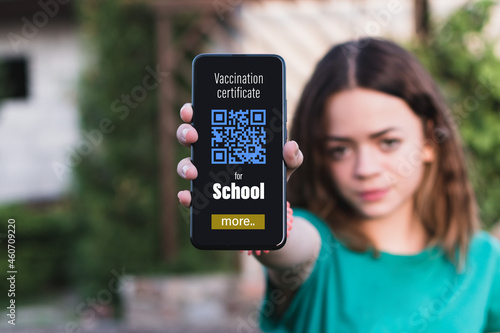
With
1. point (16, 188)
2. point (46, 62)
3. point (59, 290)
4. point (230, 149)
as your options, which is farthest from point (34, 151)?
point (230, 149)

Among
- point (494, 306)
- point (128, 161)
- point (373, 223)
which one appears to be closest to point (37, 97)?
point (128, 161)

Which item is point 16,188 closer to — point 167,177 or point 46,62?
point 46,62

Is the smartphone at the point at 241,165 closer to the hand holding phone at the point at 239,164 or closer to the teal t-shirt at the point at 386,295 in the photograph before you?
the hand holding phone at the point at 239,164

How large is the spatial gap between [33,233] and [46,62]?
2105 mm

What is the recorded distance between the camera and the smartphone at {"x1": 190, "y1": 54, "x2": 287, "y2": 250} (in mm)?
1025

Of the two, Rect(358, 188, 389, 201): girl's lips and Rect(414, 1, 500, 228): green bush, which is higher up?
Rect(414, 1, 500, 228): green bush

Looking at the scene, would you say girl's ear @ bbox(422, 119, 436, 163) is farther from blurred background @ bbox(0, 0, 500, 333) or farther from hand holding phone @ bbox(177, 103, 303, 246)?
blurred background @ bbox(0, 0, 500, 333)

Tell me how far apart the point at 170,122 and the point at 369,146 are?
325 centimetres

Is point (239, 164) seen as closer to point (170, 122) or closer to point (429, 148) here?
point (429, 148)

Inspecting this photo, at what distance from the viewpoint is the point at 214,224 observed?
1.03 metres

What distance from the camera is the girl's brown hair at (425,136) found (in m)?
1.57

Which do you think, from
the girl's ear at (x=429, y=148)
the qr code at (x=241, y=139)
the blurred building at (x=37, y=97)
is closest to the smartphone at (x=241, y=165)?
the qr code at (x=241, y=139)

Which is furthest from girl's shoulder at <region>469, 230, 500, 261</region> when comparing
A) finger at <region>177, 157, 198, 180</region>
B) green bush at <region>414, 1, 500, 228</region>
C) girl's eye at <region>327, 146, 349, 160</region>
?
green bush at <region>414, 1, 500, 228</region>

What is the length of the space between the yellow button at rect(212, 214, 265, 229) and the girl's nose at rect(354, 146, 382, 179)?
0.51 meters
